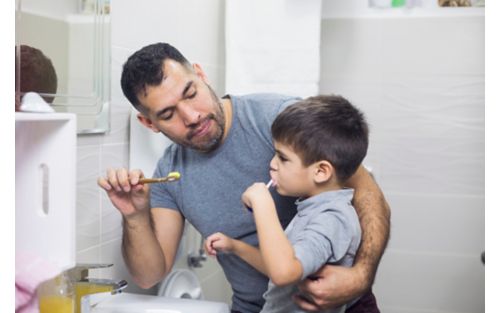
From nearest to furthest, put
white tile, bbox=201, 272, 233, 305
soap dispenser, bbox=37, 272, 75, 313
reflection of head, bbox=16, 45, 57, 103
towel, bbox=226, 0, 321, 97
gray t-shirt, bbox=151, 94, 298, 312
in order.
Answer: soap dispenser, bbox=37, 272, 75, 313, reflection of head, bbox=16, 45, 57, 103, gray t-shirt, bbox=151, 94, 298, 312, towel, bbox=226, 0, 321, 97, white tile, bbox=201, 272, 233, 305

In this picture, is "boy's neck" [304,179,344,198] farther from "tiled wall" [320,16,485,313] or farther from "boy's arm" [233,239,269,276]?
"tiled wall" [320,16,485,313]

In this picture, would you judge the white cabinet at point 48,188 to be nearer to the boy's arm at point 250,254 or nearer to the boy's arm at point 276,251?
the boy's arm at point 276,251

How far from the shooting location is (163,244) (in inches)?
57.0

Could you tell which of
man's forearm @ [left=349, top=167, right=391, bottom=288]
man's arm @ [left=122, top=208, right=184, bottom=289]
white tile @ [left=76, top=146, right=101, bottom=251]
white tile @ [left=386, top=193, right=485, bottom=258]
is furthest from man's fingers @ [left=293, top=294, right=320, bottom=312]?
white tile @ [left=386, top=193, right=485, bottom=258]

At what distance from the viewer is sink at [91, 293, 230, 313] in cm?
120

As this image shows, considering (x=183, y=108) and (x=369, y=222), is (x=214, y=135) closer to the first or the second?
(x=183, y=108)

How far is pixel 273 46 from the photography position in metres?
1.86

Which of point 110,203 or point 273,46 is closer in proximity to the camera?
point 110,203

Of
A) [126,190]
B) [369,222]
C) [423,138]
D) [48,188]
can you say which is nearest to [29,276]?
[48,188]

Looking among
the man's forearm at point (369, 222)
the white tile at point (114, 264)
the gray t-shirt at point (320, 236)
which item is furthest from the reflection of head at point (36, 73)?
the man's forearm at point (369, 222)

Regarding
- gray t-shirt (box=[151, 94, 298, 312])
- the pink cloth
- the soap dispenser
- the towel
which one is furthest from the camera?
the towel

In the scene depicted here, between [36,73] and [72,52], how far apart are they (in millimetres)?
160

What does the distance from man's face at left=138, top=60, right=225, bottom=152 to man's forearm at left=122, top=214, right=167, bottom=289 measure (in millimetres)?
188

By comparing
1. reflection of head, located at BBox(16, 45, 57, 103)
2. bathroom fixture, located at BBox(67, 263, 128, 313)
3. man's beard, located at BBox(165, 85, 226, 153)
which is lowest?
bathroom fixture, located at BBox(67, 263, 128, 313)
